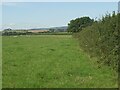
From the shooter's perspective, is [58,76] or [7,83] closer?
[7,83]

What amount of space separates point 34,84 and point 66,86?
107cm

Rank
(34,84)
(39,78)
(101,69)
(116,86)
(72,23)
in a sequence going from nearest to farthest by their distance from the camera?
(116,86)
(34,84)
(39,78)
(101,69)
(72,23)

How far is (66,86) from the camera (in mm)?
10086

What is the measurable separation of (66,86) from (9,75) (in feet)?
10.9

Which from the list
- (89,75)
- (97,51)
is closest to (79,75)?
(89,75)

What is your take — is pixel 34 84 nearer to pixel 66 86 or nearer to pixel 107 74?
pixel 66 86

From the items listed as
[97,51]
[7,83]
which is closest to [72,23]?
[97,51]

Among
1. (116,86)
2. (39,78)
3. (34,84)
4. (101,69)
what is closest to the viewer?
(116,86)

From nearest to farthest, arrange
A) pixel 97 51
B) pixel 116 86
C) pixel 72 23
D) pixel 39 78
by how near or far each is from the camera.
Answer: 1. pixel 116 86
2. pixel 39 78
3. pixel 97 51
4. pixel 72 23

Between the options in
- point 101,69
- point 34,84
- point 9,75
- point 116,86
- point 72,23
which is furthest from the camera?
point 72,23

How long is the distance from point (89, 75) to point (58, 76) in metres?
1.18

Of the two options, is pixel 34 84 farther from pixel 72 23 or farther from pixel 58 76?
pixel 72 23

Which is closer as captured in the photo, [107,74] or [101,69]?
[107,74]

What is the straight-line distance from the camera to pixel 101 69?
13641mm
